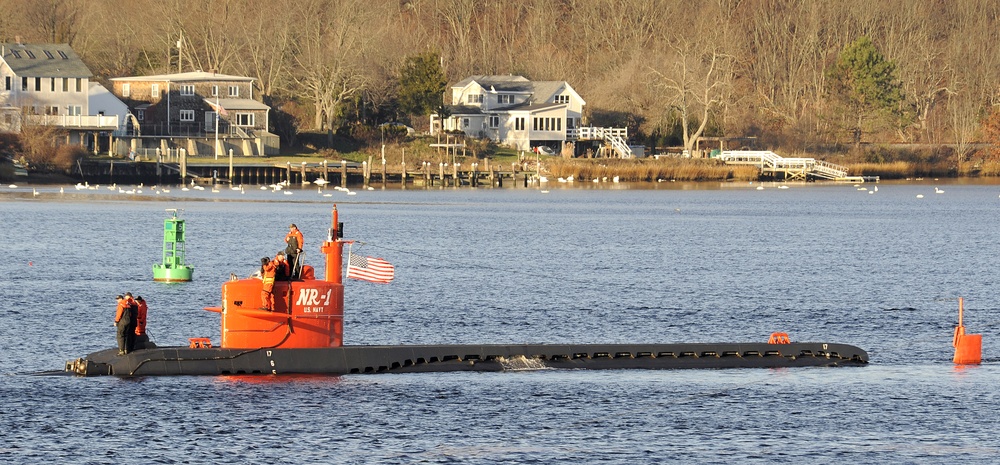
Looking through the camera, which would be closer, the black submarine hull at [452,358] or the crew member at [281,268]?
the crew member at [281,268]

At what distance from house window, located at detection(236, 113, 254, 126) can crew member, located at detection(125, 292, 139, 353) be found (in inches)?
4057

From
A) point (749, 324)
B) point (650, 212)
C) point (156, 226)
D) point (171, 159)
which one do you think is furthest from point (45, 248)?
point (171, 159)

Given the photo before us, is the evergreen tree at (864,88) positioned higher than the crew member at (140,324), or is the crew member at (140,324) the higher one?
the evergreen tree at (864,88)

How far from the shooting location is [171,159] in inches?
4852

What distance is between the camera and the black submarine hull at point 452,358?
31.1 m

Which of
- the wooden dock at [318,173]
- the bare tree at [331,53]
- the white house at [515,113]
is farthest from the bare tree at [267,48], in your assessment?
the wooden dock at [318,173]

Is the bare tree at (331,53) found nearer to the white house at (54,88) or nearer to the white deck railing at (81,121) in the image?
the white house at (54,88)

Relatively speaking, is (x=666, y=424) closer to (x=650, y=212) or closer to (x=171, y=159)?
(x=650, y=212)

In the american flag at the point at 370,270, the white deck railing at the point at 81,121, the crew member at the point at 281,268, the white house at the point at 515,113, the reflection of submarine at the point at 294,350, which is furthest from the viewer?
the white house at the point at 515,113

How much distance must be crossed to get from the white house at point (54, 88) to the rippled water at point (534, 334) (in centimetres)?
3170

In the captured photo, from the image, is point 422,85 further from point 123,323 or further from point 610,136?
point 123,323

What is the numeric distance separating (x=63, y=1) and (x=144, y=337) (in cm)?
13466

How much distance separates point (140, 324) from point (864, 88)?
127 m

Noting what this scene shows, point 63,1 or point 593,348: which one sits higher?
point 63,1
